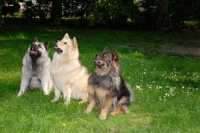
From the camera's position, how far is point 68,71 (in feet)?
21.3

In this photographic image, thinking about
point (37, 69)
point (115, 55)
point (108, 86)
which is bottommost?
point (37, 69)

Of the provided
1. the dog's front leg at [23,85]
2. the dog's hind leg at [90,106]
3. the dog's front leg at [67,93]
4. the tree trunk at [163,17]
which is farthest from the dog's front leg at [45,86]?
the tree trunk at [163,17]

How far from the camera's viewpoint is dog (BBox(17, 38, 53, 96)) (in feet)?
23.5

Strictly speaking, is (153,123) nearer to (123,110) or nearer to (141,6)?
(123,110)

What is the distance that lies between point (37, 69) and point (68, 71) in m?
1.02

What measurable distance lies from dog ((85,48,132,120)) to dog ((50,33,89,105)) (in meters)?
0.55

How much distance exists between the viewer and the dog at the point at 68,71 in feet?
20.9

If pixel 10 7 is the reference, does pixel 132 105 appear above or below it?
below

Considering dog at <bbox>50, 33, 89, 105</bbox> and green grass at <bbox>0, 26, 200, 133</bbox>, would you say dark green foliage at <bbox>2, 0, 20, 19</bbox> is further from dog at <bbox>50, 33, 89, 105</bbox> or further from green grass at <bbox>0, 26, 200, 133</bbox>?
dog at <bbox>50, 33, 89, 105</bbox>

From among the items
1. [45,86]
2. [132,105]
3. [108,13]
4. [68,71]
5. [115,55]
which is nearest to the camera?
[115,55]

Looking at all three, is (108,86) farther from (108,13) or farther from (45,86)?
(108,13)

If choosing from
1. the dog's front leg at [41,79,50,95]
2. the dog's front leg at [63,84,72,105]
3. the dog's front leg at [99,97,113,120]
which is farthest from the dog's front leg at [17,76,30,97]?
the dog's front leg at [99,97,113,120]

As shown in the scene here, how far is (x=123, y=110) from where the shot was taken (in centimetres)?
620

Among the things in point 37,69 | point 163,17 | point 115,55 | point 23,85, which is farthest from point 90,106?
point 163,17
